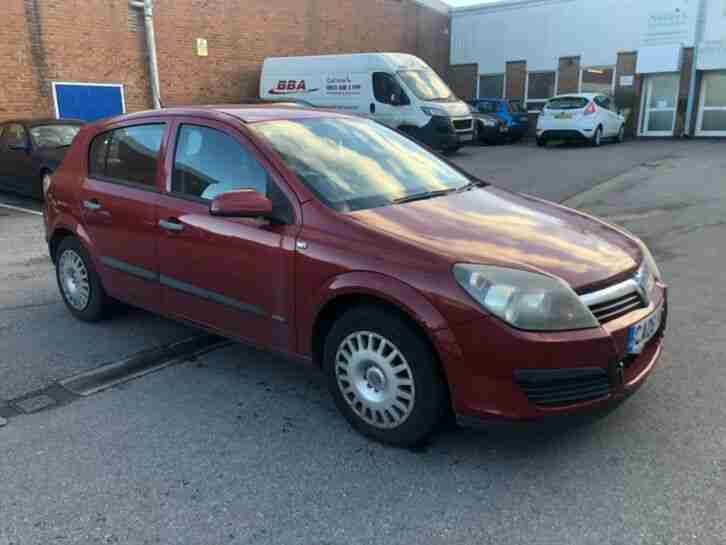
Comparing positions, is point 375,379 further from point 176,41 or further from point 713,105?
point 713,105

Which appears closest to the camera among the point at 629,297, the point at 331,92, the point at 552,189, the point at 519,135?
the point at 629,297

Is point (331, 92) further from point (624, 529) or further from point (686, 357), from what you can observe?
point (624, 529)

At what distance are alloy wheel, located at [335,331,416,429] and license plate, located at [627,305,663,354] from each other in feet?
3.35

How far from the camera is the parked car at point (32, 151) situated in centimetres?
1062

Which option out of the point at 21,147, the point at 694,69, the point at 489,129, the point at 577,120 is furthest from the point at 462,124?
the point at 21,147

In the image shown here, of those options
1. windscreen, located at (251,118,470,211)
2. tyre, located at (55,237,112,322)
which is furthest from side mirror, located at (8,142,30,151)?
windscreen, located at (251,118,470,211)

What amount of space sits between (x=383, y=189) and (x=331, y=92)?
15300mm

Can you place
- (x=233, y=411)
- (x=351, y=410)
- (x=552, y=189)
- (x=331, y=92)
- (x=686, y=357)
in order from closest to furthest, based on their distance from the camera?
(x=351, y=410) → (x=233, y=411) → (x=686, y=357) → (x=552, y=189) → (x=331, y=92)

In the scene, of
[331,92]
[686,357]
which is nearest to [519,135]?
[331,92]

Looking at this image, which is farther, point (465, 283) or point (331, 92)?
point (331, 92)

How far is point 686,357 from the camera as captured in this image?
13.7 ft

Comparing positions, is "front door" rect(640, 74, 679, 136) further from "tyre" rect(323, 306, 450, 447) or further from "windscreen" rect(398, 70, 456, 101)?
"tyre" rect(323, 306, 450, 447)

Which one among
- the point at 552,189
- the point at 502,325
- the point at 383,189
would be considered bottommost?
the point at 552,189

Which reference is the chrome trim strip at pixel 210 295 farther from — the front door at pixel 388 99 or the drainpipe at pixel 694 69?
the drainpipe at pixel 694 69
